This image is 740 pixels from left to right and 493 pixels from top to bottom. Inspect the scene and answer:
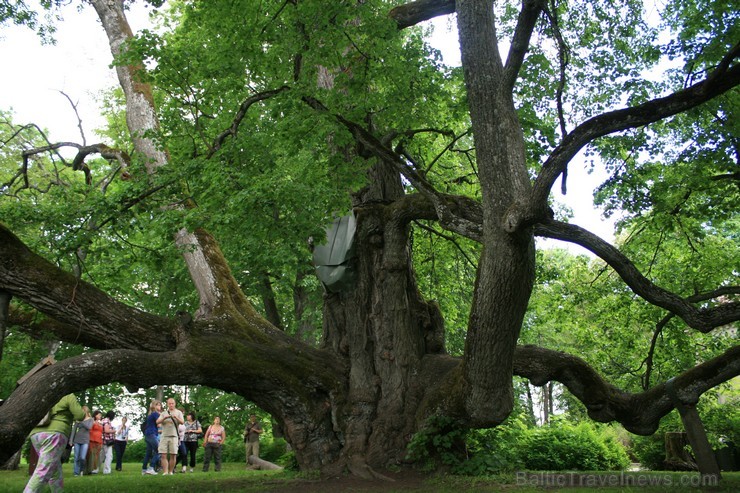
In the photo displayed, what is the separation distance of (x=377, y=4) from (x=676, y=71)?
548cm

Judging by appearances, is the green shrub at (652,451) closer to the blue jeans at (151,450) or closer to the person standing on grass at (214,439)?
the person standing on grass at (214,439)

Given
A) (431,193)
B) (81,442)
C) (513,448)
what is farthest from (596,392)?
(81,442)

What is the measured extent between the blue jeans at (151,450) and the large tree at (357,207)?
535 centimetres

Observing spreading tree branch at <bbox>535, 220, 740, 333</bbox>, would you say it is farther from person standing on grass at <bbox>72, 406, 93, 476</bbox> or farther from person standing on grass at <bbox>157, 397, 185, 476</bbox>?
person standing on grass at <bbox>72, 406, 93, 476</bbox>

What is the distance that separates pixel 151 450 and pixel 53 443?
24.6ft

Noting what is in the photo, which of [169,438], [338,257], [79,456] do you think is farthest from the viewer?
[169,438]

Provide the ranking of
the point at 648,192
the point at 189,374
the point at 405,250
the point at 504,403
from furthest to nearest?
the point at 648,192 < the point at 405,250 < the point at 189,374 < the point at 504,403

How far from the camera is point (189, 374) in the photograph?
8570mm

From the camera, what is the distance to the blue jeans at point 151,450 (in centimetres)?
1385

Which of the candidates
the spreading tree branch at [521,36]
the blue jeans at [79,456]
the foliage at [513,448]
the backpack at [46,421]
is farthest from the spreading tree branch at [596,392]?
the blue jeans at [79,456]

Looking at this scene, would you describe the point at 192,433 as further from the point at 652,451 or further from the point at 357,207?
the point at 652,451

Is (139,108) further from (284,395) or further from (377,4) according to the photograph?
(284,395)

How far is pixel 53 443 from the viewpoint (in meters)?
7.30

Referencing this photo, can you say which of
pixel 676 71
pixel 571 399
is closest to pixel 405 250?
pixel 676 71
